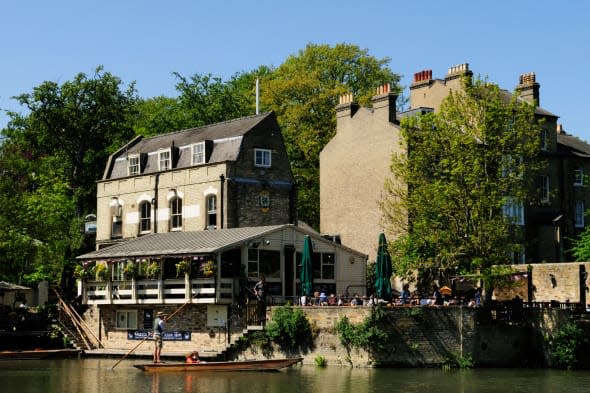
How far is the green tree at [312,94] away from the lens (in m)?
74.6

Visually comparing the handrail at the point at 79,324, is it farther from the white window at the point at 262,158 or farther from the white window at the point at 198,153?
the white window at the point at 262,158

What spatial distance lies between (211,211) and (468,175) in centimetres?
1578

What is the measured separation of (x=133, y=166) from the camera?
62.0m

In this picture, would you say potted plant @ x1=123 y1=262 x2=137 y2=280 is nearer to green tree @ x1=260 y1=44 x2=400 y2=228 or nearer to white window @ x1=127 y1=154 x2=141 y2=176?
white window @ x1=127 y1=154 x2=141 y2=176

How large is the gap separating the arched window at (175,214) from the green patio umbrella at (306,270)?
44.4ft

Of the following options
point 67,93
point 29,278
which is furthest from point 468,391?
point 67,93

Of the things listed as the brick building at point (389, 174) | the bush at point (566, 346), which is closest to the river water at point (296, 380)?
the bush at point (566, 346)

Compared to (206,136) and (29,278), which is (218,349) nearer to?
(206,136)

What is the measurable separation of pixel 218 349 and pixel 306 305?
474cm

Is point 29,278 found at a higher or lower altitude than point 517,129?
lower

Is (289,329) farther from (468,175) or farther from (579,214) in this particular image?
(579,214)

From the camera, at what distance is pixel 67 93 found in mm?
72688

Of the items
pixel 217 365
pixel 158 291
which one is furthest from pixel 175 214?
pixel 217 365

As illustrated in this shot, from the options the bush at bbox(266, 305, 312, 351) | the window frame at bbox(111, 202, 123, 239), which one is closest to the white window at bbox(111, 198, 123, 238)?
the window frame at bbox(111, 202, 123, 239)
